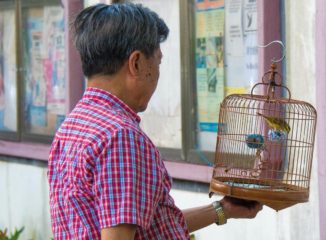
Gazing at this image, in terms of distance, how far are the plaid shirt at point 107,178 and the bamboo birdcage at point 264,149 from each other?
2.70 feet

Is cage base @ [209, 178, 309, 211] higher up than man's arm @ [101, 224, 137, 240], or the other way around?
man's arm @ [101, 224, 137, 240]

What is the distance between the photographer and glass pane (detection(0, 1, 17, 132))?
27.8 feet

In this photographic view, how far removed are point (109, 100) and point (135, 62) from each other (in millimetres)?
135

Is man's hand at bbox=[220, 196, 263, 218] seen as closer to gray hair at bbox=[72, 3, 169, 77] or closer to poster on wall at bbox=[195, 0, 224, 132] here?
gray hair at bbox=[72, 3, 169, 77]

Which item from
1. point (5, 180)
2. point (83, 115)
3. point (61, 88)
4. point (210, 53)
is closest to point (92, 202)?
point (83, 115)

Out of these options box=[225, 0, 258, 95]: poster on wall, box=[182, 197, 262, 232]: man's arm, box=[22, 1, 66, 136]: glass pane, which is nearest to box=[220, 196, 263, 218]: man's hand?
box=[182, 197, 262, 232]: man's arm

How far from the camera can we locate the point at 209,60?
5.96 m

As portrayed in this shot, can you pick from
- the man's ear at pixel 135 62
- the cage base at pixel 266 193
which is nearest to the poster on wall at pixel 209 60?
the cage base at pixel 266 193

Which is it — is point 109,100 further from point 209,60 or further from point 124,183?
point 209,60

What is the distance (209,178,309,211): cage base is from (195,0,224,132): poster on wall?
2261 millimetres

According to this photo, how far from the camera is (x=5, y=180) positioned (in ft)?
27.5

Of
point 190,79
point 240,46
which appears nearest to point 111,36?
point 240,46

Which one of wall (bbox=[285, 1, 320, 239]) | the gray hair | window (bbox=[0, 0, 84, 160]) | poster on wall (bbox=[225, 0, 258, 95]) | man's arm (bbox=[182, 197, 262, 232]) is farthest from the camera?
window (bbox=[0, 0, 84, 160])

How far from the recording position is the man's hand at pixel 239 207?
341 centimetres
